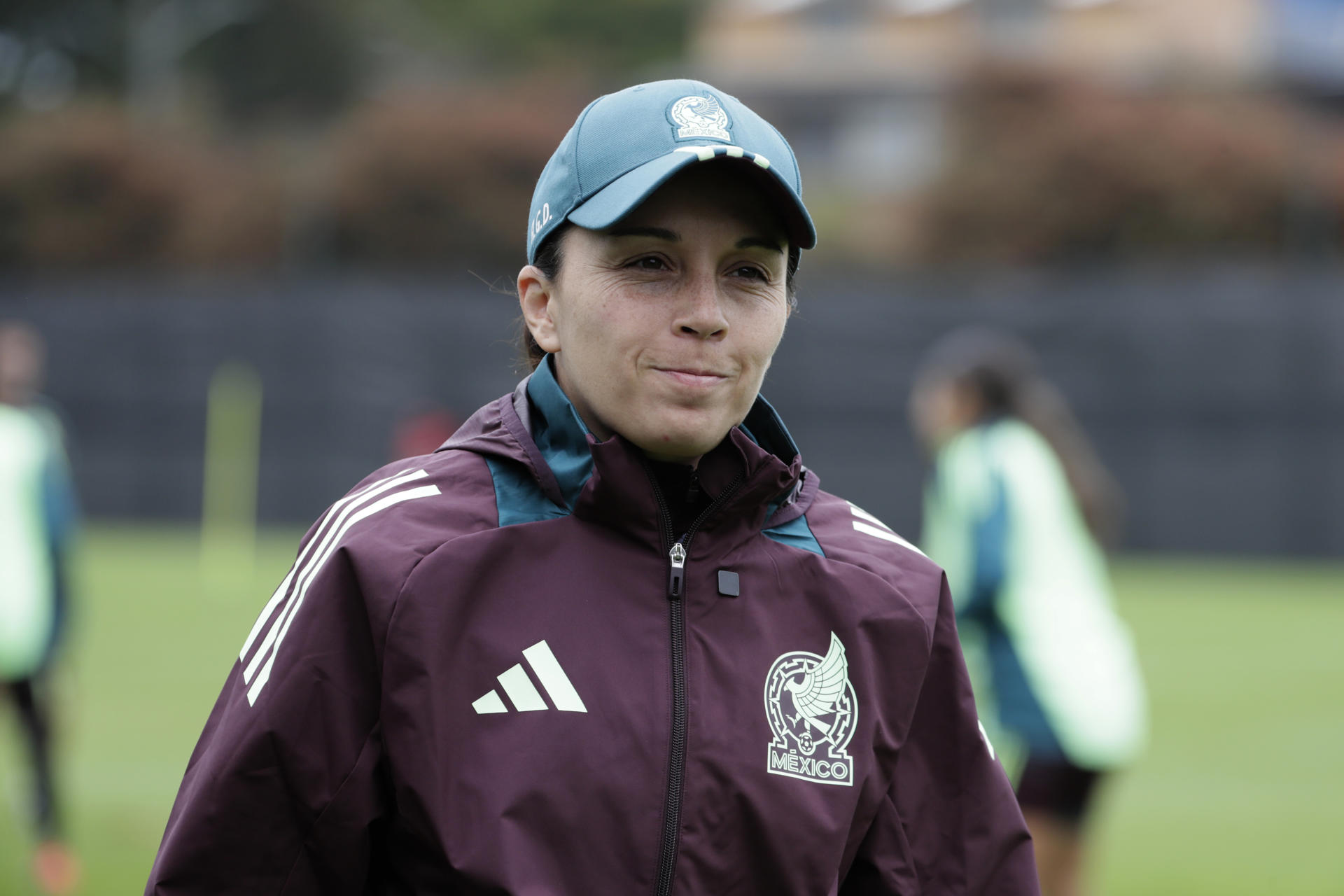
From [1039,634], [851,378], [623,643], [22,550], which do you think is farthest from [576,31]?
[623,643]

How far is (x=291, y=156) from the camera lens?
40.6 metres

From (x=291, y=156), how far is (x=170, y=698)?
31.3 m

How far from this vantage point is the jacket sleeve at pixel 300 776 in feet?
6.37

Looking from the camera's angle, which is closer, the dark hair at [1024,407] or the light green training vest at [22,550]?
the dark hair at [1024,407]

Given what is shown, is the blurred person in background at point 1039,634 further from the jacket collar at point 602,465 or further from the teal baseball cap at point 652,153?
the teal baseball cap at point 652,153

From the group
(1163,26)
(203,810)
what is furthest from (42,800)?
(1163,26)

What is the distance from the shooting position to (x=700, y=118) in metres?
2.11

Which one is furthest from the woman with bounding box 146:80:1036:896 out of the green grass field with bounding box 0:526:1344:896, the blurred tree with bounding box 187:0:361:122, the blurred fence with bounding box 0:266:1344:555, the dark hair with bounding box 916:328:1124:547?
the blurred tree with bounding box 187:0:361:122

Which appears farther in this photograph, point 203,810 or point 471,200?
point 471,200

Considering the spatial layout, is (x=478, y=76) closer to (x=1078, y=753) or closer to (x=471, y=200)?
(x=471, y=200)

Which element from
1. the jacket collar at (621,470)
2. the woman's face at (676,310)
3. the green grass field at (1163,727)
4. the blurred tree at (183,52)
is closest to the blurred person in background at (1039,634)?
the green grass field at (1163,727)

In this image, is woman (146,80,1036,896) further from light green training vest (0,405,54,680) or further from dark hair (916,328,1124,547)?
light green training vest (0,405,54,680)

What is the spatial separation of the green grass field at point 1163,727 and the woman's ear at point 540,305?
4915mm

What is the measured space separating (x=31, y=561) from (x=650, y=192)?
19.5ft
